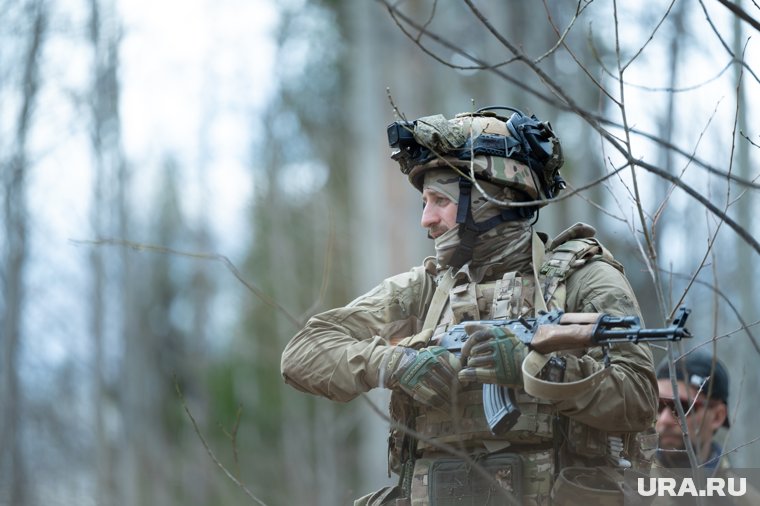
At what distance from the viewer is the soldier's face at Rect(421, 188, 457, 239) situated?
471cm

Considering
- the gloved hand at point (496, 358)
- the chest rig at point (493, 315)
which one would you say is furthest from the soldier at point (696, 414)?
the gloved hand at point (496, 358)

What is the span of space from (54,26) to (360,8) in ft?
15.8

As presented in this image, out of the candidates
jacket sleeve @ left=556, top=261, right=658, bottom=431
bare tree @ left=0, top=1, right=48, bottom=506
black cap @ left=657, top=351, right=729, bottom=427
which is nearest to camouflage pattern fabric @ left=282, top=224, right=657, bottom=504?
jacket sleeve @ left=556, top=261, right=658, bottom=431

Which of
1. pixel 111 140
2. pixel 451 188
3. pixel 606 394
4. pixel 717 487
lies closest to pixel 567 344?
pixel 606 394

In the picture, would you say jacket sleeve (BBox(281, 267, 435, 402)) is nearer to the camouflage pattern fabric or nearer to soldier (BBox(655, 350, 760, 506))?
the camouflage pattern fabric

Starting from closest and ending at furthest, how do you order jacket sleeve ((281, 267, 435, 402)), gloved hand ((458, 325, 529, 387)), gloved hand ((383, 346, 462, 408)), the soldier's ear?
1. gloved hand ((458, 325, 529, 387))
2. gloved hand ((383, 346, 462, 408))
3. jacket sleeve ((281, 267, 435, 402))
4. the soldier's ear

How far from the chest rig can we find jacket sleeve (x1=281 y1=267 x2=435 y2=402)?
0.56ft

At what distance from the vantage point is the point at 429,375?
424 centimetres

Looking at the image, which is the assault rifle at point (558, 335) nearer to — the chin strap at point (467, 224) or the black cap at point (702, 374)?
the chin strap at point (467, 224)

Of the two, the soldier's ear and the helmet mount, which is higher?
the helmet mount

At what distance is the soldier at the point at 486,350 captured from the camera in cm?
404

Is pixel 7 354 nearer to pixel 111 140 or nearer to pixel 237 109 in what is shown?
pixel 111 140

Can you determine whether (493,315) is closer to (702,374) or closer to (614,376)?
(614,376)

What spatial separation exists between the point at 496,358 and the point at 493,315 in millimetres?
539
